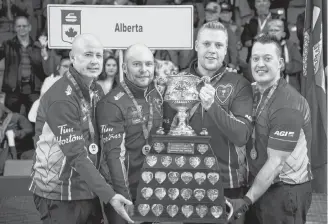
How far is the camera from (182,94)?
237cm

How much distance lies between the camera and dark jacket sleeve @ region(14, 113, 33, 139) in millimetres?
6141

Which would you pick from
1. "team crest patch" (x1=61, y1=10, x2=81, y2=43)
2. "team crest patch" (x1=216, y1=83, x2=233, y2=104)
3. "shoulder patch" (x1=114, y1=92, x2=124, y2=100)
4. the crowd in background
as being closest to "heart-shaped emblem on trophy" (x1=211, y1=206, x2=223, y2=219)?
"team crest patch" (x1=216, y1=83, x2=233, y2=104)

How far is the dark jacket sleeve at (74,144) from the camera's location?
246 centimetres

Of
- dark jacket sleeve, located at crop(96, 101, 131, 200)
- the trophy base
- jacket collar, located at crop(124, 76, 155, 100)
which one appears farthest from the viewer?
jacket collar, located at crop(124, 76, 155, 100)

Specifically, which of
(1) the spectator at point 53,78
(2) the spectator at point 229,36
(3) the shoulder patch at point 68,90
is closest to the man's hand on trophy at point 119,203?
(3) the shoulder patch at point 68,90

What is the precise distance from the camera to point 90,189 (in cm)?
260

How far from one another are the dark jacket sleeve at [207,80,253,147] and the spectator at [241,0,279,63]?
3.67 meters

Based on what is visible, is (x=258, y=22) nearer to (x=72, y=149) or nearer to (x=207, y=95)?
(x=207, y=95)

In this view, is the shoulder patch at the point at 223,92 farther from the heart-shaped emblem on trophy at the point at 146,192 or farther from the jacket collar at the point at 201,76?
the heart-shaped emblem on trophy at the point at 146,192

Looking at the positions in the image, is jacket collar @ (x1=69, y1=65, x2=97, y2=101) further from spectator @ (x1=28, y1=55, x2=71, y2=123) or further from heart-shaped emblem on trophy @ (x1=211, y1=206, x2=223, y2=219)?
spectator @ (x1=28, y1=55, x2=71, y2=123)

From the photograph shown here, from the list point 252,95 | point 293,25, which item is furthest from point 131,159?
point 293,25

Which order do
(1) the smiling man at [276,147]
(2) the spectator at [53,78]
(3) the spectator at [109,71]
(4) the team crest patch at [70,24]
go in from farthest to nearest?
(2) the spectator at [53,78] < (3) the spectator at [109,71] < (4) the team crest patch at [70,24] < (1) the smiling man at [276,147]

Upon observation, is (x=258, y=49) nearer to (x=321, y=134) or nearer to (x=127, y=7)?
(x=127, y=7)

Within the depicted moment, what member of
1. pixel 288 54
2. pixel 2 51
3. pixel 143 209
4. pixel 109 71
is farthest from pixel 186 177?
pixel 2 51
